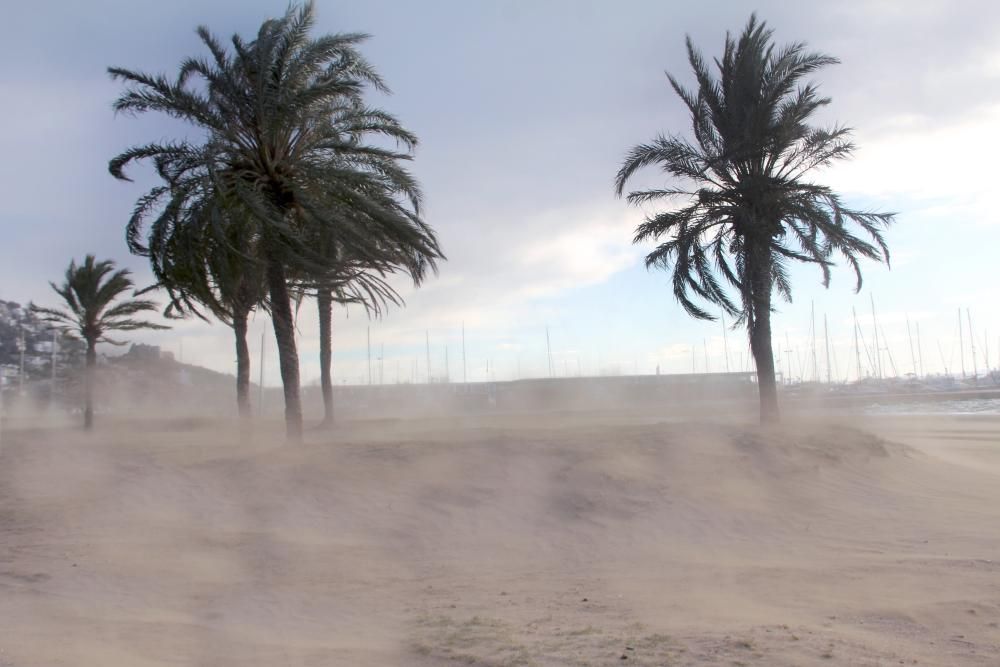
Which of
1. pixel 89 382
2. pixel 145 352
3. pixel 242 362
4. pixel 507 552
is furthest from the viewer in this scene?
pixel 145 352

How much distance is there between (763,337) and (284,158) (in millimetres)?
11238

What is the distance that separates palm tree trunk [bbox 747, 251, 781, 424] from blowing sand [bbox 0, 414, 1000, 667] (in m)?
1.60

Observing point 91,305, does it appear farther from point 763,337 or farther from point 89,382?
point 763,337

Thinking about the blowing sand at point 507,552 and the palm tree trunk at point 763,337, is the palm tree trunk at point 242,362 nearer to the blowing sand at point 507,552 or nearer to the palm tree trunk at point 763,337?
the blowing sand at point 507,552

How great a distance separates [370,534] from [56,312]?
23.0m

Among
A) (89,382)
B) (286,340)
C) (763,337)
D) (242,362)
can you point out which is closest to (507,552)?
(286,340)

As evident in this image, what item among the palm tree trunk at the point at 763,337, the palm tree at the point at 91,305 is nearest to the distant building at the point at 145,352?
the palm tree at the point at 91,305

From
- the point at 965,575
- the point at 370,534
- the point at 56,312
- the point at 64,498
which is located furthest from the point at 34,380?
the point at 965,575

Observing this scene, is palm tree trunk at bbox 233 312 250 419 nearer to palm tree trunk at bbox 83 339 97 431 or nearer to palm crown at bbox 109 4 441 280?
palm crown at bbox 109 4 441 280

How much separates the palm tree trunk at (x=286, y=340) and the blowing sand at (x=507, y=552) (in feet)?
3.80

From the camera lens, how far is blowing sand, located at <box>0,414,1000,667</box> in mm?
5816

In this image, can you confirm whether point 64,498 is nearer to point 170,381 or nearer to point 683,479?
point 683,479

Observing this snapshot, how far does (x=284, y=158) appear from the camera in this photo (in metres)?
15.0

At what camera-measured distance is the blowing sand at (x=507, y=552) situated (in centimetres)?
582
